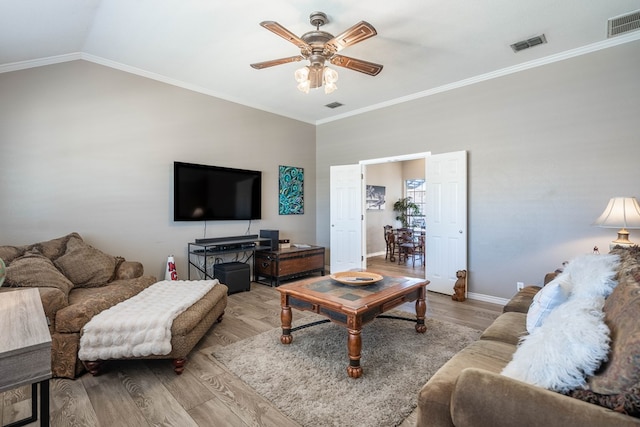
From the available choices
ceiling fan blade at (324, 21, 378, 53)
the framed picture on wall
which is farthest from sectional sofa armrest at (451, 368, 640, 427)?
the framed picture on wall

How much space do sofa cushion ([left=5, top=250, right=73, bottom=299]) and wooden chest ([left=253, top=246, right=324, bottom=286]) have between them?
8.72 ft

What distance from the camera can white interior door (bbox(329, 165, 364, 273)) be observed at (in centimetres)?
566

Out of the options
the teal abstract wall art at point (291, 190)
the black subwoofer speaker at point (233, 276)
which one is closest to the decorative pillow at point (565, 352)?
the black subwoofer speaker at point (233, 276)

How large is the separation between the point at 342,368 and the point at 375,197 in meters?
6.36

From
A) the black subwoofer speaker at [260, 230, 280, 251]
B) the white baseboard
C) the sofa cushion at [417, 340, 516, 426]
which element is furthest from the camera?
the black subwoofer speaker at [260, 230, 280, 251]

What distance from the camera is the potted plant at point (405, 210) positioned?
29.1 ft

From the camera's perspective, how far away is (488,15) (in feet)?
9.39

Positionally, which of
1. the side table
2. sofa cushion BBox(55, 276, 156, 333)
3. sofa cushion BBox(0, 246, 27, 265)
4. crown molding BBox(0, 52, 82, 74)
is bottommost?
sofa cushion BBox(55, 276, 156, 333)

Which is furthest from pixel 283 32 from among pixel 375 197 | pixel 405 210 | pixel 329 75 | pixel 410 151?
pixel 405 210

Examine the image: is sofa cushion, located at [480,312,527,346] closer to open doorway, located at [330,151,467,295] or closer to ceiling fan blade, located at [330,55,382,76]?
open doorway, located at [330,151,467,295]

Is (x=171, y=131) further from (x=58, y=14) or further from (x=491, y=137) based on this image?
(x=491, y=137)

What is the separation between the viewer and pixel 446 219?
455 cm

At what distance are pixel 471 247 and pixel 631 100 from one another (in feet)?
7.50

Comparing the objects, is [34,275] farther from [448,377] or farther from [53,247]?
[448,377]
